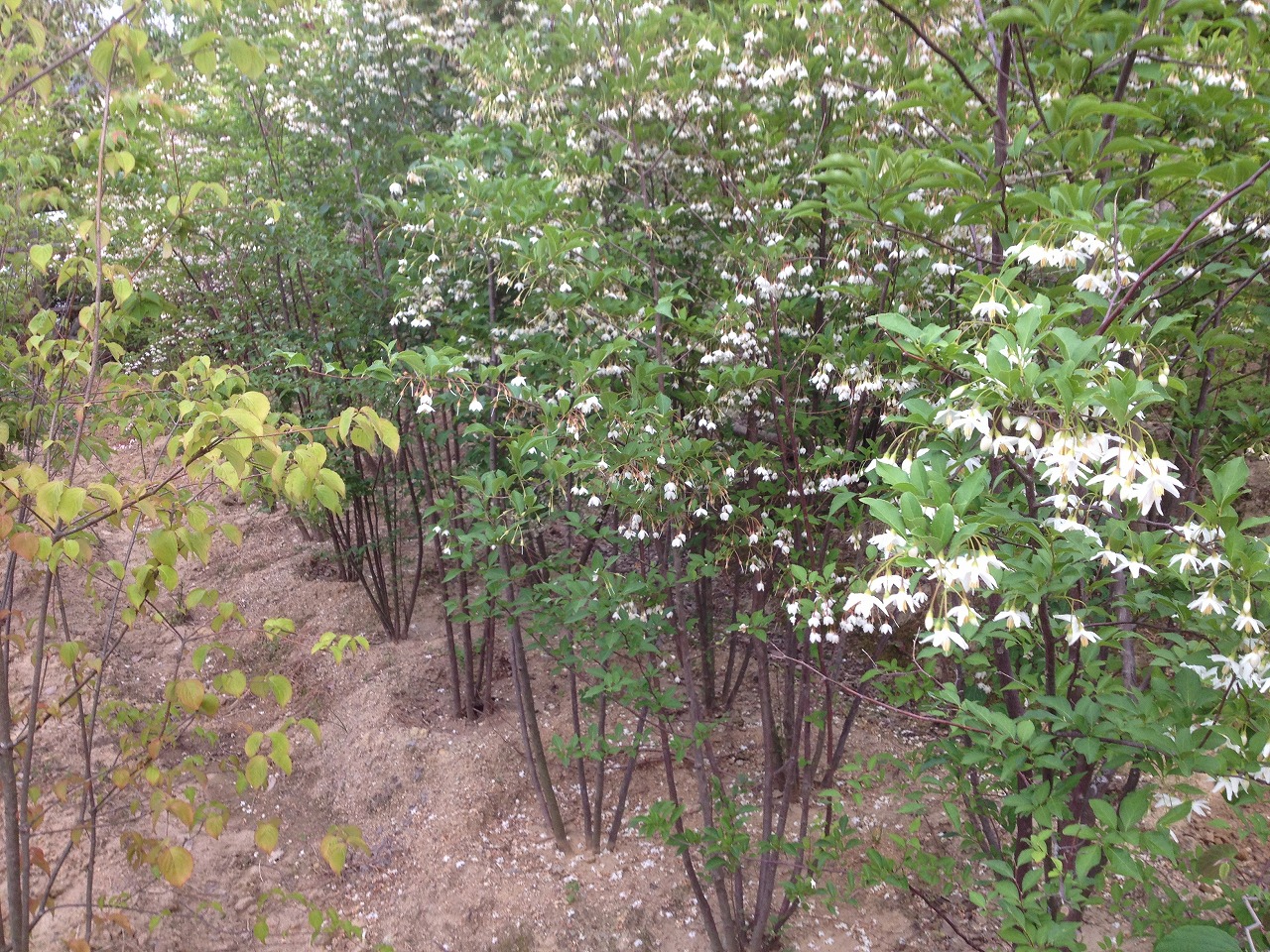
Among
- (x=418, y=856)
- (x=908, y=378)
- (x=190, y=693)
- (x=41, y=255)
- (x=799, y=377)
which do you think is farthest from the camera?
(x=418, y=856)

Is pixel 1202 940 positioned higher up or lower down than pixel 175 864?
lower down

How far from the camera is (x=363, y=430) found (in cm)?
138

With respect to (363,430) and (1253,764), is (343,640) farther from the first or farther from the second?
(1253,764)

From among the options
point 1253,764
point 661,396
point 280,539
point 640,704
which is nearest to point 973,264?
point 661,396

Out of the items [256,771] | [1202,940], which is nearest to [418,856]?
[256,771]

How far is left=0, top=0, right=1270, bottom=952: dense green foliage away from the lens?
4.42 ft

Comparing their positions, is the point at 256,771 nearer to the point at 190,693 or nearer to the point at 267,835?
the point at 190,693

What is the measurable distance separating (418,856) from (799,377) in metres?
2.74

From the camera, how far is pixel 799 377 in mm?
2688

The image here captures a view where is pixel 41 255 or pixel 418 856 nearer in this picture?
pixel 41 255

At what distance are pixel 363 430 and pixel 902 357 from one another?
62.1 inches

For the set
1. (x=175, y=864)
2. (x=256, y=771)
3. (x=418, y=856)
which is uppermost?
(x=256, y=771)

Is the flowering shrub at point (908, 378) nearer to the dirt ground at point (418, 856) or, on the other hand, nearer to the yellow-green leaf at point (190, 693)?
the dirt ground at point (418, 856)

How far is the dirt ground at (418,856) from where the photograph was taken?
116 inches
